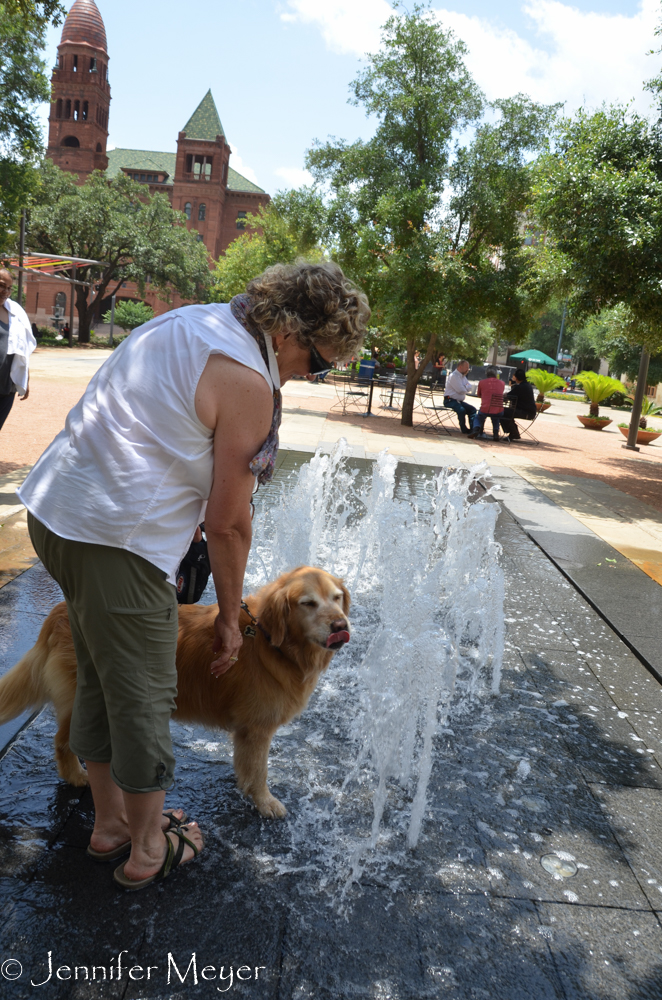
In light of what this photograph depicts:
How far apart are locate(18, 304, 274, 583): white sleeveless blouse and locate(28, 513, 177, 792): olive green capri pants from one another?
0.21 feet

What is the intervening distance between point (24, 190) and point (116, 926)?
23120 millimetres

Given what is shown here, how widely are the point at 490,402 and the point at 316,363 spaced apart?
16081mm

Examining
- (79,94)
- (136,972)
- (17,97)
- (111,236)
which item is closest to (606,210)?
(136,972)

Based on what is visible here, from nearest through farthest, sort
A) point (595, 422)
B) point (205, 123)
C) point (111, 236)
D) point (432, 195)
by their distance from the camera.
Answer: point (432, 195) < point (595, 422) < point (111, 236) < point (205, 123)

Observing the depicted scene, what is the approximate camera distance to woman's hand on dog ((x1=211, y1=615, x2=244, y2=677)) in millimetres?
2268

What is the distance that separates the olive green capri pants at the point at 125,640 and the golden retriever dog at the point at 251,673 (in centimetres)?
50

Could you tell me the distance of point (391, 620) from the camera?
4.58 meters

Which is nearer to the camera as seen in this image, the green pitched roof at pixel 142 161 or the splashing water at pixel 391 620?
the splashing water at pixel 391 620

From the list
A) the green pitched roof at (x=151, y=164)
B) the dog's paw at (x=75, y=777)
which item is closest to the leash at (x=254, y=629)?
the dog's paw at (x=75, y=777)

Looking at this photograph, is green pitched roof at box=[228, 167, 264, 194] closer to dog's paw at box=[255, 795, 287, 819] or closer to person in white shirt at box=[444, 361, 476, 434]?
person in white shirt at box=[444, 361, 476, 434]

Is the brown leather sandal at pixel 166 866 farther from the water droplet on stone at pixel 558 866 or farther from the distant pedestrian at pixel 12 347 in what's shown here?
the distant pedestrian at pixel 12 347

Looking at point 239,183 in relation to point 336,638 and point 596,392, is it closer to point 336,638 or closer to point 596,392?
point 596,392

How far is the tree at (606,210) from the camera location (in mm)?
10547

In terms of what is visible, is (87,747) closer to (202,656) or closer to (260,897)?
(202,656)
